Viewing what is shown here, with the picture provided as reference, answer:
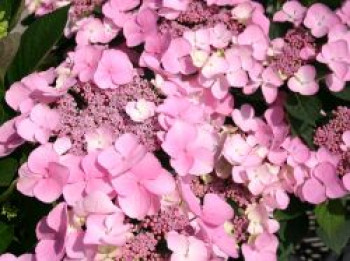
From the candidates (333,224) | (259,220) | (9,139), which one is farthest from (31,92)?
(333,224)

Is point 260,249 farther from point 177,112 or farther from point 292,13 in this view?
point 292,13

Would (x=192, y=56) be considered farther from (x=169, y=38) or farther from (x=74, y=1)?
(x=74, y=1)

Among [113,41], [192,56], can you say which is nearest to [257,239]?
[192,56]

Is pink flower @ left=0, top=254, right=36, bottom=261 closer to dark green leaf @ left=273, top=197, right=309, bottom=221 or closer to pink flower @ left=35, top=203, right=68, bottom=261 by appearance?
pink flower @ left=35, top=203, right=68, bottom=261

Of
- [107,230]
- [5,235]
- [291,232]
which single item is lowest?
[291,232]

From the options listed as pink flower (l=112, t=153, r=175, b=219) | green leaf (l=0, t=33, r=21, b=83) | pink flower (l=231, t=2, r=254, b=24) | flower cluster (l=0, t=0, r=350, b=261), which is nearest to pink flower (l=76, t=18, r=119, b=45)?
flower cluster (l=0, t=0, r=350, b=261)

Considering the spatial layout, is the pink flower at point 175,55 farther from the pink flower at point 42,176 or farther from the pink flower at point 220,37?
the pink flower at point 42,176
